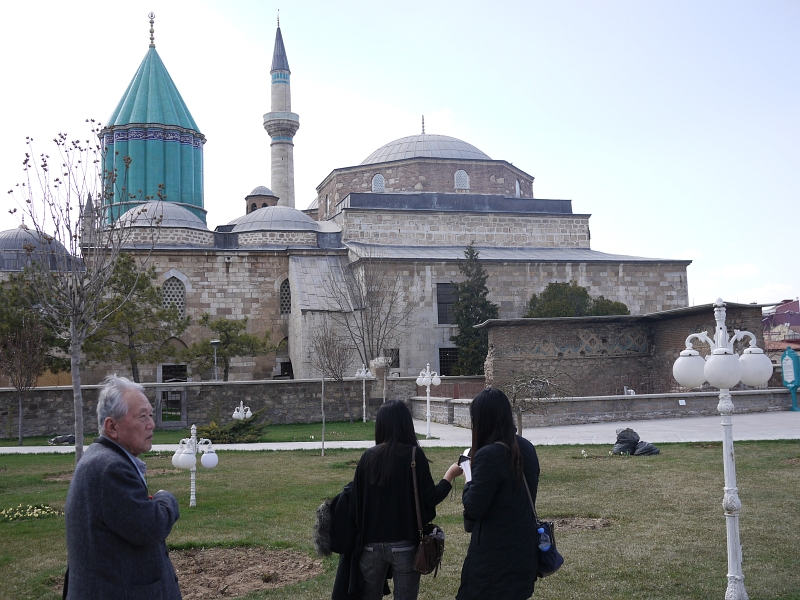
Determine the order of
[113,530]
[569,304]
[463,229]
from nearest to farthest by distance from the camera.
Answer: [113,530] < [569,304] < [463,229]

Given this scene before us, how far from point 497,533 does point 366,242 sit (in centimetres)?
2638

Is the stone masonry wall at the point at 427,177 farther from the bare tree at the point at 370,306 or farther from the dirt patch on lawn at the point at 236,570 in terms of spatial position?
the dirt patch on lawn at the point at 236,570

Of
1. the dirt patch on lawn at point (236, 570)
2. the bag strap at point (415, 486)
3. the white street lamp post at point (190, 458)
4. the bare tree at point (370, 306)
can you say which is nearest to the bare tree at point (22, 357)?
the bare tree at point (370, 306)

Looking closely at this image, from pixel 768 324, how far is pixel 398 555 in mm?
41008

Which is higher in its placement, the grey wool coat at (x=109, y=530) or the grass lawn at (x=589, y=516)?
the grey wool coat at (x=109, y=530)

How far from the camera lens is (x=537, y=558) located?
3.41 meters

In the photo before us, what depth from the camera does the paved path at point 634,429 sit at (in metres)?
Result: 12.4

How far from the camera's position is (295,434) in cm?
1716

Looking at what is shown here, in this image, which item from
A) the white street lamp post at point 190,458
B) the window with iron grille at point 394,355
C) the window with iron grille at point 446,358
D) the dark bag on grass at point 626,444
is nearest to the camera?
the white street lamp post at point 190,458

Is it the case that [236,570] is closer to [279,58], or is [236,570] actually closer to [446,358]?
[446,358]

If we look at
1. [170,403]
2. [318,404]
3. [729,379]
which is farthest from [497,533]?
[170,403]

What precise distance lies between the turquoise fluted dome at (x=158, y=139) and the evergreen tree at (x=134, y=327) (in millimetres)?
10845

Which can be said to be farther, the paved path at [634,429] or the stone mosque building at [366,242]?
the stone mosque building at [366,242]

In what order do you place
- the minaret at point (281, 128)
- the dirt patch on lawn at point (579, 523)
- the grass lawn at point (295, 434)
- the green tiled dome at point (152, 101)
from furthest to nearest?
the green tiled dome at point (152, 101)
the minaret at point (281, 128)
the grass lawn at point (295, 434)
the dirt patch on lawn at point (579, 523)
